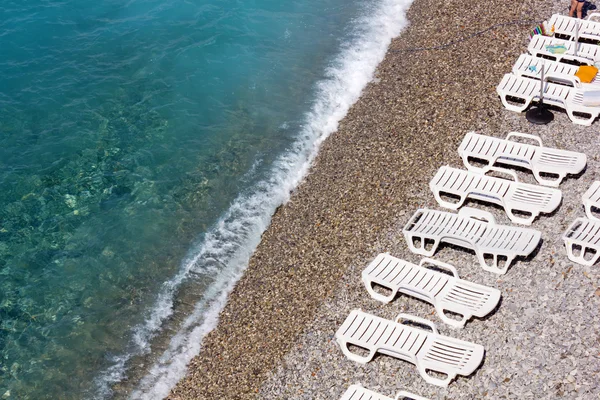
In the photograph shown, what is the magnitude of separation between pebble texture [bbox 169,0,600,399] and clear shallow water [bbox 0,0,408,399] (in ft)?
3.24

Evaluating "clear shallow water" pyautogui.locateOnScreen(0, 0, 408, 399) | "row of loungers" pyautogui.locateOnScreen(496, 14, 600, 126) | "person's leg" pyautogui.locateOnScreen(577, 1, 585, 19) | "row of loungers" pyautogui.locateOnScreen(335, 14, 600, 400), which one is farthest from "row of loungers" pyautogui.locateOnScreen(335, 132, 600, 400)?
"person's leg" pyautogui.locateOnScreen(577, 1, 585, 19)

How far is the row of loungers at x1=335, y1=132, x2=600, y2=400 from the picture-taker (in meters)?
10.4

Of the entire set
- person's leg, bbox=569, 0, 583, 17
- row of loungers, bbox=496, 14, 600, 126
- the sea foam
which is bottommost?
the sea foam

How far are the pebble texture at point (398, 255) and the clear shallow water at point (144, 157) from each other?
986 millimetres

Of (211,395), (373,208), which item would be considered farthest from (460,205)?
(211,395)

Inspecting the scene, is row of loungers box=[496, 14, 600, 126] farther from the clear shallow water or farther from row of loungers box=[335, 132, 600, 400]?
the clear shallow water

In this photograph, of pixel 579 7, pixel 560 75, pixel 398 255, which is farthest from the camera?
pixel 579 7

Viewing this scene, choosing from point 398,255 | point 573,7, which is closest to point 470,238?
point 398,255

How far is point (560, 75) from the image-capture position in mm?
15664

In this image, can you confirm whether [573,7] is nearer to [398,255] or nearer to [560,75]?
[560,75]

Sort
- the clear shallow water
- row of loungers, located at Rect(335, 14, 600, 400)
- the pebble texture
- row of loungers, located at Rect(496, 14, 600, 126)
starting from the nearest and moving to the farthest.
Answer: the pebble texture < row of loungers, located at Rect(335, 14, 600, 400) < the clear shallow water < row of loungers, located at Rect(496, 14, 600, 126)

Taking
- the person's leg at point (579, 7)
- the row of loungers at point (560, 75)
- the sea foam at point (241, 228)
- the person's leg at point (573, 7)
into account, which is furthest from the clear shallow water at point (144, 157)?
the person's leg at point (579, 7)

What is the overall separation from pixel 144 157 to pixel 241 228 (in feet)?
14.1

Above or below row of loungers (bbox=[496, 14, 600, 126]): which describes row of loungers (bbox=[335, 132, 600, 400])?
below
